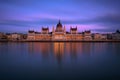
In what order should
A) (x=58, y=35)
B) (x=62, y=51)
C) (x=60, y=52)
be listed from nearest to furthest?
1. (x=60, y=52)
2. (x=62, y=51)
3. (x=58, y=35)

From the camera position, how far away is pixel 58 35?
94.9 meters

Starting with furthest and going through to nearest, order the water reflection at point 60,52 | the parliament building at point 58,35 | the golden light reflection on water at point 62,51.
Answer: the parliament building at point 58,35, the golden light reflection on water at point 62,51, the water reflection at point 60,52

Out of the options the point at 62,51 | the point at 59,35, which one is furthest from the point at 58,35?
the point at 62,51

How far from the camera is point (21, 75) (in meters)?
10.2

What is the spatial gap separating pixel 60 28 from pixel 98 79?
90034 millimetres

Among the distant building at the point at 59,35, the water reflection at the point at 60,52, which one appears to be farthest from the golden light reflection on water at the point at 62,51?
the distant building at the point at 59,35

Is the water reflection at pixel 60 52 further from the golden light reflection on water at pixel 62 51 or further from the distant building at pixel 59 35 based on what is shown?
the distant building at pixel 59 35

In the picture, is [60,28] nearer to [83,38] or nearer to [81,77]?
[83,38]

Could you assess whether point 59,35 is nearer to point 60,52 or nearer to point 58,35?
point 58,35

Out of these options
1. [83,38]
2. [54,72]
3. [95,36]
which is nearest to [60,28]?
[83,38]

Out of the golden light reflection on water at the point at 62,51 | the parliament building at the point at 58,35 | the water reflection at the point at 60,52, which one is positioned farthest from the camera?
the parliament building at the point at 58,35

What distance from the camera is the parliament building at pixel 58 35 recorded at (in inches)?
3706

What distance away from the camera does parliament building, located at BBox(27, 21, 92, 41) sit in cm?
9412

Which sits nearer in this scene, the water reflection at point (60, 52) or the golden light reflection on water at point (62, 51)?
the water reflection at point (60, 52)
